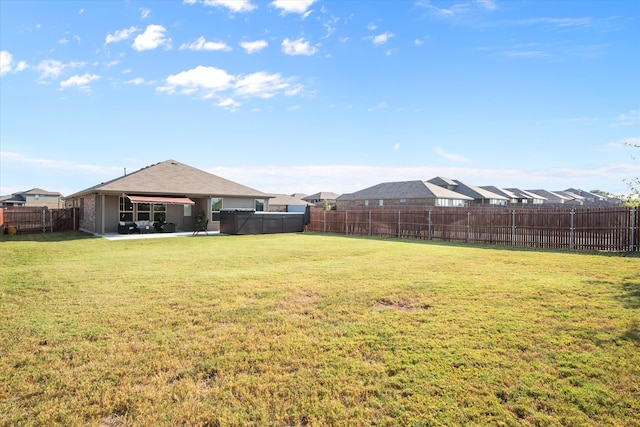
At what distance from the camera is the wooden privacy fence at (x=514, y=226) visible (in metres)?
12.4

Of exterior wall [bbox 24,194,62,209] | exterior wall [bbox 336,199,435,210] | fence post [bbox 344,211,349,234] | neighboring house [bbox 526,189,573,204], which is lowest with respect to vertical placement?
fence post [bbox 344,211,349,234]

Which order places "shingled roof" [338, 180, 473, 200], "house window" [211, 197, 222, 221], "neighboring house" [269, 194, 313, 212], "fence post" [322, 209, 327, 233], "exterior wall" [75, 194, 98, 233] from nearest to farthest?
"exterior wall" [75, 194, 98, 233] < "fence post" [322, 209, 327, 233] < "house window" [211, 197, 222, 221] < "shingled roof" [338, 180, 473, 200] < "neighboring house" [269, 194, 313, 212]

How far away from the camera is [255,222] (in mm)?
21328

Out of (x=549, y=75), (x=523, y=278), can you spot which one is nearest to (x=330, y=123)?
(x=549, y=75)

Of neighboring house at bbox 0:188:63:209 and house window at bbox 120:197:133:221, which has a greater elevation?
neighboring house at bbox 0:188:63:209

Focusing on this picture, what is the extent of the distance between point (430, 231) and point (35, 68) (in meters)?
19.3

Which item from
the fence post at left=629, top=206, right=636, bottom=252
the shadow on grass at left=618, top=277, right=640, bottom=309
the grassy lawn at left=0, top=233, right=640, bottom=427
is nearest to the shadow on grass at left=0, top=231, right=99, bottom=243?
the grassy lawn at left=0, top=233, right=640, bottom=427

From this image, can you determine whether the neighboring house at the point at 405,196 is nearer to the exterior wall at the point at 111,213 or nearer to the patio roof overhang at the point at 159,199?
the patio roof overhang at the point at 159,199

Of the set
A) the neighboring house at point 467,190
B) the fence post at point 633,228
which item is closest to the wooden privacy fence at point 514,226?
the fence post at point 633,228

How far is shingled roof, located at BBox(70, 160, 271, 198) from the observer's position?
20.6 metres

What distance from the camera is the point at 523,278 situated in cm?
713

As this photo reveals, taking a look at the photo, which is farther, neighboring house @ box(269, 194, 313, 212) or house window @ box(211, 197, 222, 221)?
neighboring house @ box(269, 194, 313, 212)

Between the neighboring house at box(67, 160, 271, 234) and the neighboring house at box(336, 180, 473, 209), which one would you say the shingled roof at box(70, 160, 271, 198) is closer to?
the neighboring house at box(67, 160, 271, 234)

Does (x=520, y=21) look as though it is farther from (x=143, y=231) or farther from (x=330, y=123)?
(x=143, y=231)
